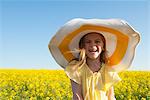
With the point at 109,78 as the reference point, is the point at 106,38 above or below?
above

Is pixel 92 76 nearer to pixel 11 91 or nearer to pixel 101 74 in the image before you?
pixel 101 74

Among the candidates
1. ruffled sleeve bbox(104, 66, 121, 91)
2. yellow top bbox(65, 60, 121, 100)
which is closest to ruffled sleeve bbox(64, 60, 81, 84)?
yellow top bbox(65, 60, 121, 100)

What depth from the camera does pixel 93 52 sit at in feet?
11.5

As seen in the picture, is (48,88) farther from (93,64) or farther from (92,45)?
(92,45)

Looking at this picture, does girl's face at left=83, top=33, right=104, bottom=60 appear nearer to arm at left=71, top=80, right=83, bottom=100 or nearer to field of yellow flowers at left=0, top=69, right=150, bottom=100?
arm at left=71, top=80, right=83, bottom=100

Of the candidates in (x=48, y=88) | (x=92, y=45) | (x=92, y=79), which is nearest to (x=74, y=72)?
(x=92, y=79)

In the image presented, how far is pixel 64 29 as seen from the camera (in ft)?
11.3

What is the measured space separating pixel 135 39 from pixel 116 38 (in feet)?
0.67

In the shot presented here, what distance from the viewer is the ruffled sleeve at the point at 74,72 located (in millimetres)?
3527

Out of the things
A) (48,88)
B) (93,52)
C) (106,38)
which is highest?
(106,38)

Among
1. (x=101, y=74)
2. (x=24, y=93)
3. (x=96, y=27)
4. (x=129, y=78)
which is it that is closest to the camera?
(x=96, y=27)

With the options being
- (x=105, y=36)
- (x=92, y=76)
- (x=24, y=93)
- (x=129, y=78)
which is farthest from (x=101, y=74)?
(x=129, y=78)

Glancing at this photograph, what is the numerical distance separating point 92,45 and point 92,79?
0.28 meters

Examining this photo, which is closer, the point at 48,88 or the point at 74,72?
the point at 74,72
